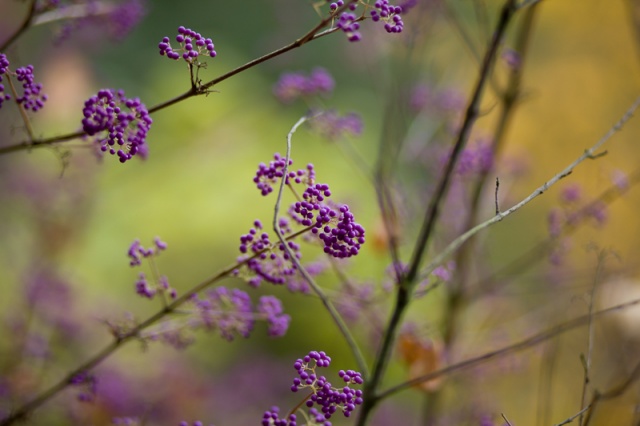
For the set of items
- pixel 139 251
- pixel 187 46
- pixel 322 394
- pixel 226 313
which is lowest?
pixel 322 394

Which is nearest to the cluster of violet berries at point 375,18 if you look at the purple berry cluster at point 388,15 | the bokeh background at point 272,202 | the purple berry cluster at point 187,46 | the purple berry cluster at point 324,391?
the purple berry cluster at point 388,15

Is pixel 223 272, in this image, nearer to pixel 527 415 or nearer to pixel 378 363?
pixel 378 363

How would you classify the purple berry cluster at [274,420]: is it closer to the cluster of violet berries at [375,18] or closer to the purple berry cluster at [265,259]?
the purple berry cluster at [265,259]

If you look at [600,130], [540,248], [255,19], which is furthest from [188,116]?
[540,248]

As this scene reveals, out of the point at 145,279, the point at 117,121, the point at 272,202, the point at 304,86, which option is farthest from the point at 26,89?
the point at 272,202

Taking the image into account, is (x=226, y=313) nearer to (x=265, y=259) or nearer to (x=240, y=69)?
(x=265, y=259)

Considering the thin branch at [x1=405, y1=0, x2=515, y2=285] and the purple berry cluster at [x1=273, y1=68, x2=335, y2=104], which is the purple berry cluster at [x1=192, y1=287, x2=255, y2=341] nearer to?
the thin branch at [x1=405, y1=0, x2=515, y2=285]
